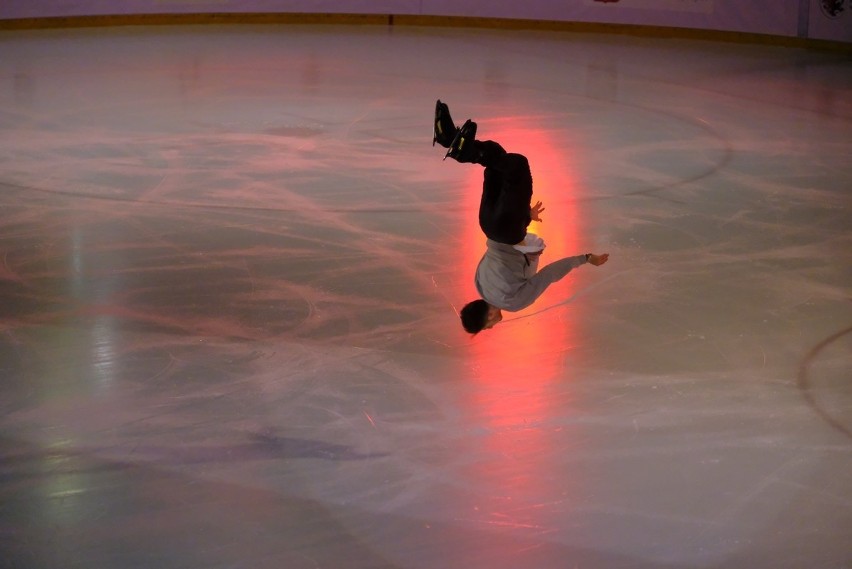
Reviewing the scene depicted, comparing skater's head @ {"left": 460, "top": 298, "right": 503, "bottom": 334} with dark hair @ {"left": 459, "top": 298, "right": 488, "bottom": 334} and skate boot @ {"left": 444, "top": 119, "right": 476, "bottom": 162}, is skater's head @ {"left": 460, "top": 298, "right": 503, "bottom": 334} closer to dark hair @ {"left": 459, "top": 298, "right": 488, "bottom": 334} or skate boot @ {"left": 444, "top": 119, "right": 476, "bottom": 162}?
dark hair @ {"left": 459, "top": 298, "right": 488, "bottom": 334}

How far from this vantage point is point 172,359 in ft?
16.0

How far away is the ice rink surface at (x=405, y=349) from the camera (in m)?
3.61

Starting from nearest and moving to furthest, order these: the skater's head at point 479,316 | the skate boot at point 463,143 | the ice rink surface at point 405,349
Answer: the ice rink surface at point 405,349, the skate boot at point 463,143, the skater's head at point 479,316

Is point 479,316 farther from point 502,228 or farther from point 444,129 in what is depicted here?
point 444,129

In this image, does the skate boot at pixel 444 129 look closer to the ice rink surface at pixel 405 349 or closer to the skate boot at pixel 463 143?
the skate boot at pixel 463 143

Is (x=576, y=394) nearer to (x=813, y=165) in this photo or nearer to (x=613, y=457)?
(x=613, y=457)

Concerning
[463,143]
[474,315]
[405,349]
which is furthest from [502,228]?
[474,315]

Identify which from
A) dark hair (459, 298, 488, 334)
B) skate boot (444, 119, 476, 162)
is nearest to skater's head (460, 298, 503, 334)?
dark hair (459, 298, 488, 334)

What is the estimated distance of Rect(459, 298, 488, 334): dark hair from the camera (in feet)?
17.2

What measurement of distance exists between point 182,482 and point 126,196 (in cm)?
399

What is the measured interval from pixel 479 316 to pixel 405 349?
1.54 ft

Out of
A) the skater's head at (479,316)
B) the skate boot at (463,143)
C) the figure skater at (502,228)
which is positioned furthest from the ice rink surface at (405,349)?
the skate boot at (463,143)

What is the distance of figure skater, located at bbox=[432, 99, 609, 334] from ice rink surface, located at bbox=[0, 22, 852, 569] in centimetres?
27

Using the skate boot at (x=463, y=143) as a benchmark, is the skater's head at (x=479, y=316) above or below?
below
